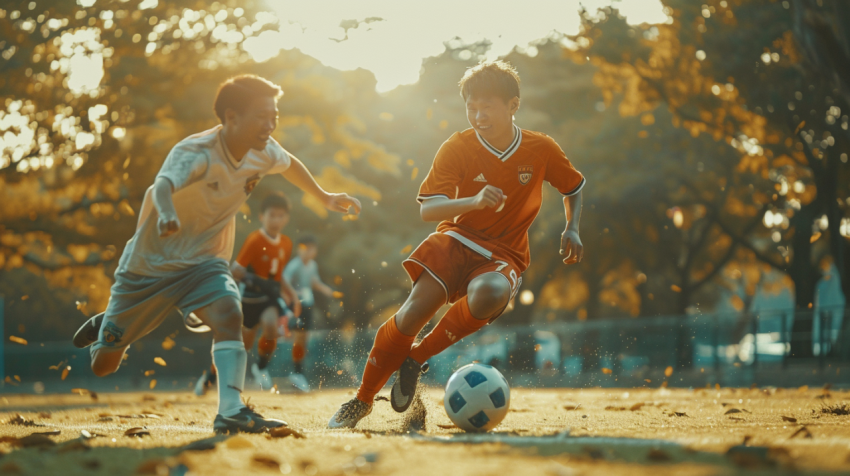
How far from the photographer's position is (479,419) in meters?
5.06

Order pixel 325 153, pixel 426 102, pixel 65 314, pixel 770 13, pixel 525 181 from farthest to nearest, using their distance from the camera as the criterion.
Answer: pixel 65 314 → pixel 426 102 → pixel 325 153 → pixel 770 13 → pixel 525 181

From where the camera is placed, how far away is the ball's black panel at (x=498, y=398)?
510 cm

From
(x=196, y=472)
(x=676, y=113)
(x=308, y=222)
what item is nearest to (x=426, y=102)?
(x=308, y=222)

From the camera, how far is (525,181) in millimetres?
5449

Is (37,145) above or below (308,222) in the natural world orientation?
above

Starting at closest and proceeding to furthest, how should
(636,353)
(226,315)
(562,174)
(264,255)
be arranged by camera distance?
1. (226,315)
2. (562,174)
3. (264,255)
4. (636,353)

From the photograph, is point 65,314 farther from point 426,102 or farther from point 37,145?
point 37,145

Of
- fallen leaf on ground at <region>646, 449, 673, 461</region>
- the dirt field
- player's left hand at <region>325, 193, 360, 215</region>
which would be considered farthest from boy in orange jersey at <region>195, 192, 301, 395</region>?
fallen leaf on ground at <region>646, 449, 673, 461</region>

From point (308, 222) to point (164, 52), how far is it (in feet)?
40.3

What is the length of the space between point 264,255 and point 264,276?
0.85 ft

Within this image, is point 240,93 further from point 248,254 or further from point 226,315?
point 248,254

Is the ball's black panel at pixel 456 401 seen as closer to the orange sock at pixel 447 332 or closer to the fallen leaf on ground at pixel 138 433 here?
the orange sock at pixel 447 332

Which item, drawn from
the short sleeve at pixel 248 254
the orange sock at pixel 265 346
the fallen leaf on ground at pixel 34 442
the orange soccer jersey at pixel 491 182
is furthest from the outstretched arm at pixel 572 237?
the orange sock at pixel 265 346

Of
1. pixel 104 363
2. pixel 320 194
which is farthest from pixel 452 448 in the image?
pixel 104 363
